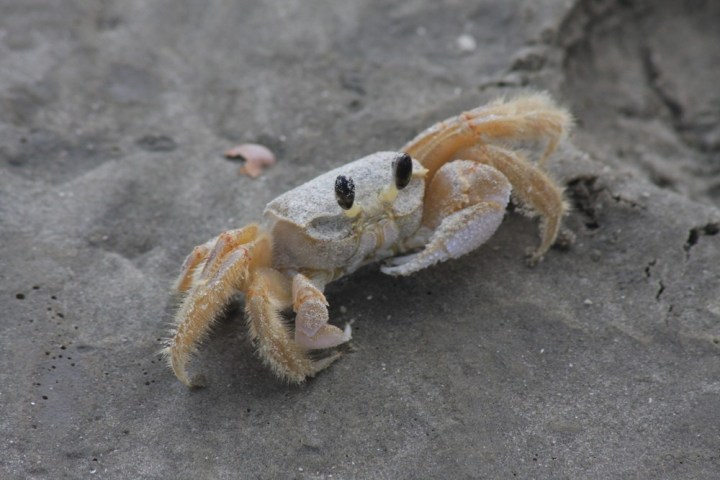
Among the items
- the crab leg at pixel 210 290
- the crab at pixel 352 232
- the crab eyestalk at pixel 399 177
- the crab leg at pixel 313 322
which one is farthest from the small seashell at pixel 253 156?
the crab leg at pixel 313 322

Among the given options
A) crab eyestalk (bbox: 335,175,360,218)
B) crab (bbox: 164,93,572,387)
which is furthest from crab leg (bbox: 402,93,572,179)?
crab eyestalk (bbox: 335,175,360,218)

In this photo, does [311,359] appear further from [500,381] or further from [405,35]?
[405,35]

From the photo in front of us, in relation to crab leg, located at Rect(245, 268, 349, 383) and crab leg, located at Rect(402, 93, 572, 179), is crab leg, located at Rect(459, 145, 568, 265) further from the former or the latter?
crab leg, located at Rect(245, 268, 349, 383)

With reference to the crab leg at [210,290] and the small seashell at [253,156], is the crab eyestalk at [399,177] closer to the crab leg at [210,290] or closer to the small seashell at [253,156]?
the crab leg at [210,290]

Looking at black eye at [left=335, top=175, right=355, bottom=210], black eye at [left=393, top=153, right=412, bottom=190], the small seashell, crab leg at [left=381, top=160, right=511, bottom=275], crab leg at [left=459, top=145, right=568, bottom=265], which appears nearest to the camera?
black eye at [left=335, top=175, right=355, bottom=210]

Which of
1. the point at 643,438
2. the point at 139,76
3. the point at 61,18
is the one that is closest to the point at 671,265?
the point at 643,438

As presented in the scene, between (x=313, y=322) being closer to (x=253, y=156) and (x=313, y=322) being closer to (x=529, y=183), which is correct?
(x=529, y=183)
